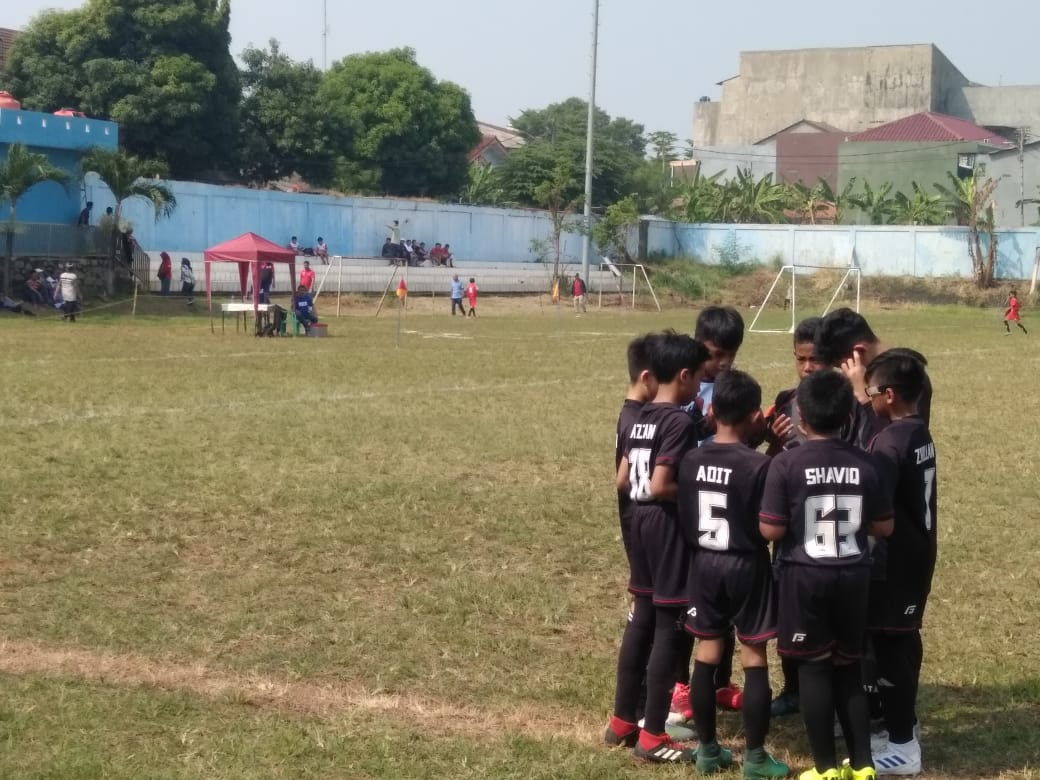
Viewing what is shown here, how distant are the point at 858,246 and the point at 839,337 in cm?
5646

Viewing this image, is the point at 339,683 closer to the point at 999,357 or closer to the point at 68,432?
the point at 68,432

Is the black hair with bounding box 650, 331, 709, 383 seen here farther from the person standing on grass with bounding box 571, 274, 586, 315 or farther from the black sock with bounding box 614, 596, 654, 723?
the person standing on grass with bounding box 571, 274, 586, 315

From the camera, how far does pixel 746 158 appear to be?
270 ft

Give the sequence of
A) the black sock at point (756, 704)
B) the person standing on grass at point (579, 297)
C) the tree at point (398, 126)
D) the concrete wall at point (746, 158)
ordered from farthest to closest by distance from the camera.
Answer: the concrete wall at point (746, 158), the tree at point (398, 126), the person standing on grass at point (579, 297), the black sock at point (756, 704)

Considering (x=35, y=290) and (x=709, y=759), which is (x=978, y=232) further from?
(x=709, y=759)

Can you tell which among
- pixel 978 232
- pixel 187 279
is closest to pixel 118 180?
pixel 187 279

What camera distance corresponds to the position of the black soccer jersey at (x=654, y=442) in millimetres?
5363

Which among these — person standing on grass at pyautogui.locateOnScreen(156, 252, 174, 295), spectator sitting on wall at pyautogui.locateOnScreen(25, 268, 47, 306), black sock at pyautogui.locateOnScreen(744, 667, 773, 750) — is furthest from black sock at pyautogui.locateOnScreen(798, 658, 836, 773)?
person standing on grass at pyautogui.locateOnScreen(156, 252, 174, 295)

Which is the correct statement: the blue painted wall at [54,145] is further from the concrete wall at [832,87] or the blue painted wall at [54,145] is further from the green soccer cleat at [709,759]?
the concrete wall at [832,87]

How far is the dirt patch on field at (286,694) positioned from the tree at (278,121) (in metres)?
51.6

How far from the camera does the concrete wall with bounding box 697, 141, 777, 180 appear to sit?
81.8 m

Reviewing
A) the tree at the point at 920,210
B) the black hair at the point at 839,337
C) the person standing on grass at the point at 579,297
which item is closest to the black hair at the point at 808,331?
the black hair at the point at 839,337

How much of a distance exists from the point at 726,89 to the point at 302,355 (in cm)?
7056

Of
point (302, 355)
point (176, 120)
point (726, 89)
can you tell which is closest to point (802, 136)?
point (726, 89)
